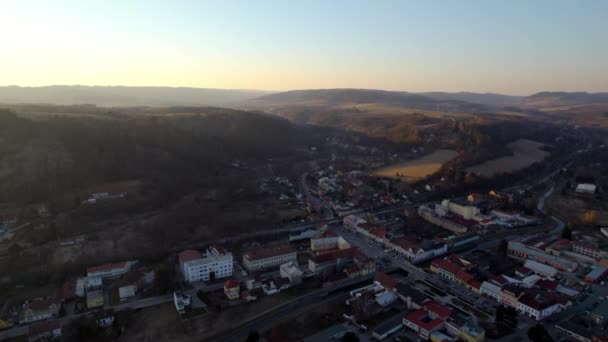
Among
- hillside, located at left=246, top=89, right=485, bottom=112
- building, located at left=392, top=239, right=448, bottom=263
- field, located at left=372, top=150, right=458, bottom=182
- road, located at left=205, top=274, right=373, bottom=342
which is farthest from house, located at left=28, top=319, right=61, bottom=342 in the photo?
hillside, located at left=246, top=89, right=485, bottom=112

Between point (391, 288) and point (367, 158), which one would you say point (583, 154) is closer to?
point (367, 158)

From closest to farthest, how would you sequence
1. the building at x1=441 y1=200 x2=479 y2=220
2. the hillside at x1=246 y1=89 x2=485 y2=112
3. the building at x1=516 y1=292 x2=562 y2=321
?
1. the building at x1=516 y1=292 x2=562 y2=321
2. the building at x1=441 y1=200 x2=479 y2=220
3. the hillside at x1=246 y1=89 x2=485 y2=112

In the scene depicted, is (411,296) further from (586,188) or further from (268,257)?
(586,188)

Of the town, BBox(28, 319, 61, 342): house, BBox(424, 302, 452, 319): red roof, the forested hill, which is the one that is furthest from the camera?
the forested hill

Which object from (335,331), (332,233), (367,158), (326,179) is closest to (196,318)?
(335,331)

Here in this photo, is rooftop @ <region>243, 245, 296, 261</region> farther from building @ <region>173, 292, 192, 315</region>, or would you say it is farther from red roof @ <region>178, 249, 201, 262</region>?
building @ <region>173, 292, 192, 315</region>

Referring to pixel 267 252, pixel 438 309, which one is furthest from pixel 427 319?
pixel 267 252
